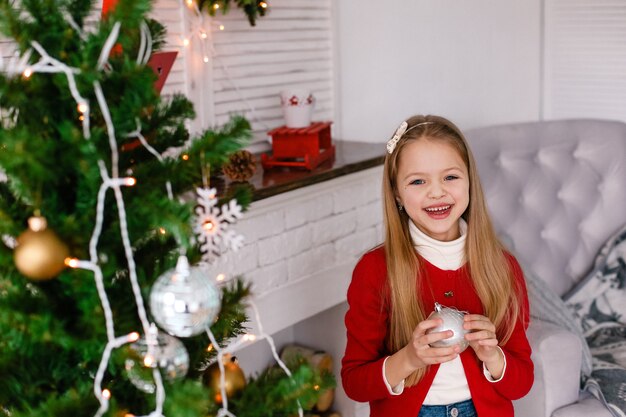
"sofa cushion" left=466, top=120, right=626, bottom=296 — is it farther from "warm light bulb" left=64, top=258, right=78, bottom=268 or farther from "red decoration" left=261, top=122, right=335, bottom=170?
"warm light bulb" left=64, top=258, right=78, bottom=268

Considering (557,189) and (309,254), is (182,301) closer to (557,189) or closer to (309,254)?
(309,254)

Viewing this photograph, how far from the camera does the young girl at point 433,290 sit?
1.60m

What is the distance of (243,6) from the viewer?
7.66 feet

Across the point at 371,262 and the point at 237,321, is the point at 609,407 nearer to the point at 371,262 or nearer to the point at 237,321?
the point at 371,262

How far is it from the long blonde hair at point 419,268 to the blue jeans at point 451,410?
0.23ft

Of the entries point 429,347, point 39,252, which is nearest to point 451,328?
point 429,347

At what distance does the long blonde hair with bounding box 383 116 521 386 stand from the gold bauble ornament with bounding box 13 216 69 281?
853mm

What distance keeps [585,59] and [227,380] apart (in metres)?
2.05

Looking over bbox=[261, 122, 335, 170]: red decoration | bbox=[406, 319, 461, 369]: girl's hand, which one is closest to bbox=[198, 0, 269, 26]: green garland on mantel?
bbox=[261, 122, 335, 170]: red decoration

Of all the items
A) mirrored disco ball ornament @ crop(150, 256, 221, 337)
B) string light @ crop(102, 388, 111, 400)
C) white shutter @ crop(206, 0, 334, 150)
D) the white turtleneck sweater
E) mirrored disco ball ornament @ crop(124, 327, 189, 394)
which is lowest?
the white turtleneck sweater

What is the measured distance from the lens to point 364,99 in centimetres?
288

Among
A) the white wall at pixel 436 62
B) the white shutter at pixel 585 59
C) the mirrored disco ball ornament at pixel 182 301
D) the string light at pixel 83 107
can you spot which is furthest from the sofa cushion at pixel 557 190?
the string light at pixel 83 107

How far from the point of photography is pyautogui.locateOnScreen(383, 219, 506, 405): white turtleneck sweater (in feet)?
5.28

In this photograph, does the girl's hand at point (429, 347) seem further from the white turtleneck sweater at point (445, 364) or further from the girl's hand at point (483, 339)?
the white turtleneck sweater at point (445, 364)
